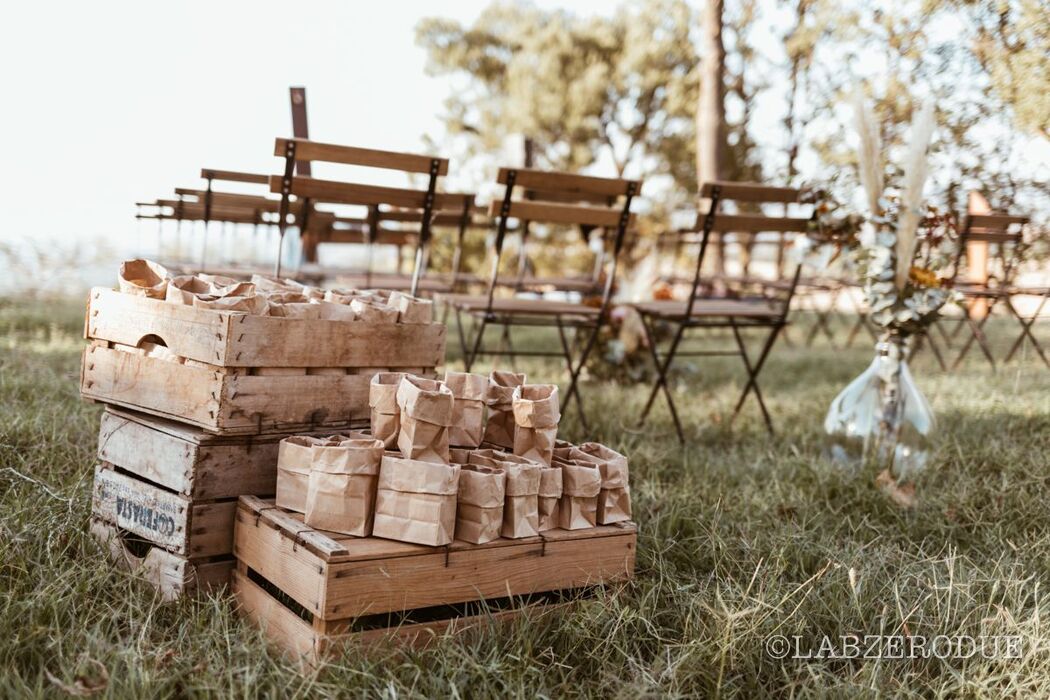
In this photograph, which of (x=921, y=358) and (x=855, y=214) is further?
(x=921, y=358)

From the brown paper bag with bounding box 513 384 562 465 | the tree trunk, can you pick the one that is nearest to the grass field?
the brown paper bag with bounding box 513 384 562 465

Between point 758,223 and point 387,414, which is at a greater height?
point 758,223

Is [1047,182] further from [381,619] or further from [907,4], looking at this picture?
[381,619]

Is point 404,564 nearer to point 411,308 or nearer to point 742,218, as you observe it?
point 411,308

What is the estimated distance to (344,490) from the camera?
66.2 inches

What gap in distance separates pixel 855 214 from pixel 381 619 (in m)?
2.67

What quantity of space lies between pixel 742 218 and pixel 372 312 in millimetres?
2085

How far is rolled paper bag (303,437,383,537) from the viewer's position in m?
1.68

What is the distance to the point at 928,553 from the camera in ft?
7.72

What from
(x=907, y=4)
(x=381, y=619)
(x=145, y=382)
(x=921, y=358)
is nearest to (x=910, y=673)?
(x=381, y=619)

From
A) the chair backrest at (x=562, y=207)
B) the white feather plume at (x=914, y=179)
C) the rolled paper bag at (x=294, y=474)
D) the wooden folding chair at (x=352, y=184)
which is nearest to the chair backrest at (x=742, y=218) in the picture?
the chair backrest at (x=562, y=207)

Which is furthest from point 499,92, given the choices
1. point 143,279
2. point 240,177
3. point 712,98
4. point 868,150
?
point 143,279

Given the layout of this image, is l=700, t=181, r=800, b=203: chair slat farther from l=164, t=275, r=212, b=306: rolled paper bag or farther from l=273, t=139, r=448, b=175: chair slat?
l=164, t=275, r=212, b=306: rolled paper bag

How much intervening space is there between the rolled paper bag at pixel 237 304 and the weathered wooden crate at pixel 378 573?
16.9 inches
